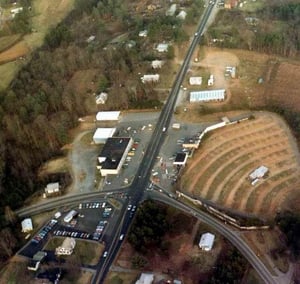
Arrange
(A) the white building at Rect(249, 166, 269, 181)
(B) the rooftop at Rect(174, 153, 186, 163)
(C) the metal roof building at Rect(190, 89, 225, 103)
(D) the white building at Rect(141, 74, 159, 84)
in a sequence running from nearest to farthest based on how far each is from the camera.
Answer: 1. (A) the white building at Rect(249, 166, 269, 181)
2. (B) the rooftop at Rect(174, 153, 186, 163)
3. (C) the metal roof building at Rect(190, 89, 225, 103)
4. (D) the white building at Rect(141, 74, 159, 84)

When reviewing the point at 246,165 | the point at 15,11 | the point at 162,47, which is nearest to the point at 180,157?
the point at 246,165

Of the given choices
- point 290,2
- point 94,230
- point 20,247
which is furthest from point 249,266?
point 290,2

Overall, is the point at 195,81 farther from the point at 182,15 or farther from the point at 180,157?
the point at 182,15

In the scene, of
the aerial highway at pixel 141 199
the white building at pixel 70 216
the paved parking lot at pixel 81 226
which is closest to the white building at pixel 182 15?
the aerial highway at pixel 141 199

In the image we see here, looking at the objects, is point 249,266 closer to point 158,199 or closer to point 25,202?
point 158,199

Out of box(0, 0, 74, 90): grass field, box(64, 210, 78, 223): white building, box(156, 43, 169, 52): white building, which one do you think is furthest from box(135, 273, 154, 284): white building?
box(156, 43, 169, 52): white building

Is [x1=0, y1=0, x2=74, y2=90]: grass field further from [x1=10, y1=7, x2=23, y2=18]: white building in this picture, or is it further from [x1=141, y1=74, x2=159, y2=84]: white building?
[x1=141, y1=74, x2=159, y2=84]: white building
